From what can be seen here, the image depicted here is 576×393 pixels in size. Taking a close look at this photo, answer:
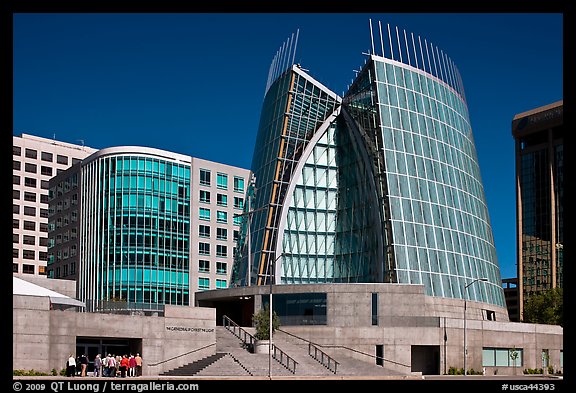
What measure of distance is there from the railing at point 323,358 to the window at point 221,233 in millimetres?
66666

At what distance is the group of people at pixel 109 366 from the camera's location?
50688mm

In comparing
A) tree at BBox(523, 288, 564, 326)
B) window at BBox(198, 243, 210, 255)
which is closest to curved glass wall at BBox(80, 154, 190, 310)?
window at BBox(198, 243, 210, 255)

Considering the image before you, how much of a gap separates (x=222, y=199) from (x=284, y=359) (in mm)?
75635

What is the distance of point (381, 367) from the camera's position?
6519 cm

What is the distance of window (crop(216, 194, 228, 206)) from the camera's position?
440 feet

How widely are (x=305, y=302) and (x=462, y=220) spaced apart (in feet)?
87.1

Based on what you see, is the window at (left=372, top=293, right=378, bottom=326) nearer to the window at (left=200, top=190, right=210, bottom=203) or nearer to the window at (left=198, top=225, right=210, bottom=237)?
the window at (left=198, top=225, right=210, bottom=237)

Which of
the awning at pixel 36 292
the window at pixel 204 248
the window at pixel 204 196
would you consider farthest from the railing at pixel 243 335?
the window at pixel 204 196

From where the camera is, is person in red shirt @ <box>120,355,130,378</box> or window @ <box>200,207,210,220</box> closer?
person in red shirt @ <box>120,355,130,378</box>

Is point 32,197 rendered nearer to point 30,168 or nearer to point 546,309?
point 30,168

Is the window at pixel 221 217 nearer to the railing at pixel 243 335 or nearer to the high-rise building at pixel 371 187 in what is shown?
the high-rise building at pixel 371 187

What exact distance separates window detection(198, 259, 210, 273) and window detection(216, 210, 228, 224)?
312 inches
